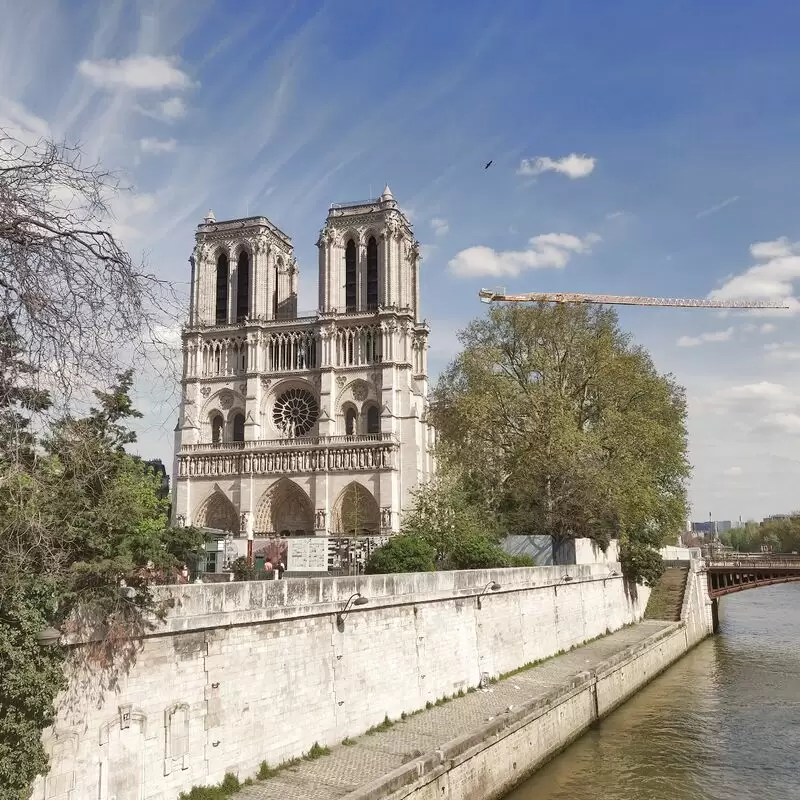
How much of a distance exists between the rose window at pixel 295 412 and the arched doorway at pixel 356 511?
16.9ft

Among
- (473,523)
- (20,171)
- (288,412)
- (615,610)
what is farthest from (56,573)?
(288,412)

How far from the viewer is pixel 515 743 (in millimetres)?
13523

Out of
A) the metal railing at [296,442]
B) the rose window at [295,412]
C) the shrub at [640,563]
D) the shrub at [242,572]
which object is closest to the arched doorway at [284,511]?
the metal railing at [296,442]

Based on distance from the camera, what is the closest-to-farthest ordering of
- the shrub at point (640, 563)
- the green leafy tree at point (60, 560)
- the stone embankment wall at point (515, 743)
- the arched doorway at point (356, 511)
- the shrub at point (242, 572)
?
the green leafy tree at point (60, 560) → the stone embankment wall at point (515, 743) → the shrub at point (242, 572) → the shrub at point (640, 563) → the arched doorway at point (356, 511)

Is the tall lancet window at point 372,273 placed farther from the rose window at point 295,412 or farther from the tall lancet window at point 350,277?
the rose window at point 295,412

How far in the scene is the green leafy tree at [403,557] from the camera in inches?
725

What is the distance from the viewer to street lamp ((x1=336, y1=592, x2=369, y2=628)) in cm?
1286

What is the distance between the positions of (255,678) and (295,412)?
122ft

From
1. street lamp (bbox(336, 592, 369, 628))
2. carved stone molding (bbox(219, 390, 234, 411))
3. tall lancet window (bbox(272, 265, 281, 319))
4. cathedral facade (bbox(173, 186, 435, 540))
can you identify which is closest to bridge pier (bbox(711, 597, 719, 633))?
cathedral facade (bbox(173, 186, 435, 540))

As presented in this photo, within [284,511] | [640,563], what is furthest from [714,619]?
[284,511]

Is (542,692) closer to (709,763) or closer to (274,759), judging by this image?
(709,763)

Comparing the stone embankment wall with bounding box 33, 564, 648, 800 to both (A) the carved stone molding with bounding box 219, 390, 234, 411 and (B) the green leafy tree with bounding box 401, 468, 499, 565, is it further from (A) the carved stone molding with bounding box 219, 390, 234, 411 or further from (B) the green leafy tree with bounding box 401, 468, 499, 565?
(A) the carved stone molding with bounding box 219, 390, 234, 411

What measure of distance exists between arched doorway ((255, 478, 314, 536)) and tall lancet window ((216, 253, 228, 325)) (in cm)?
1112

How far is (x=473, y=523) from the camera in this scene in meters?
24.6
